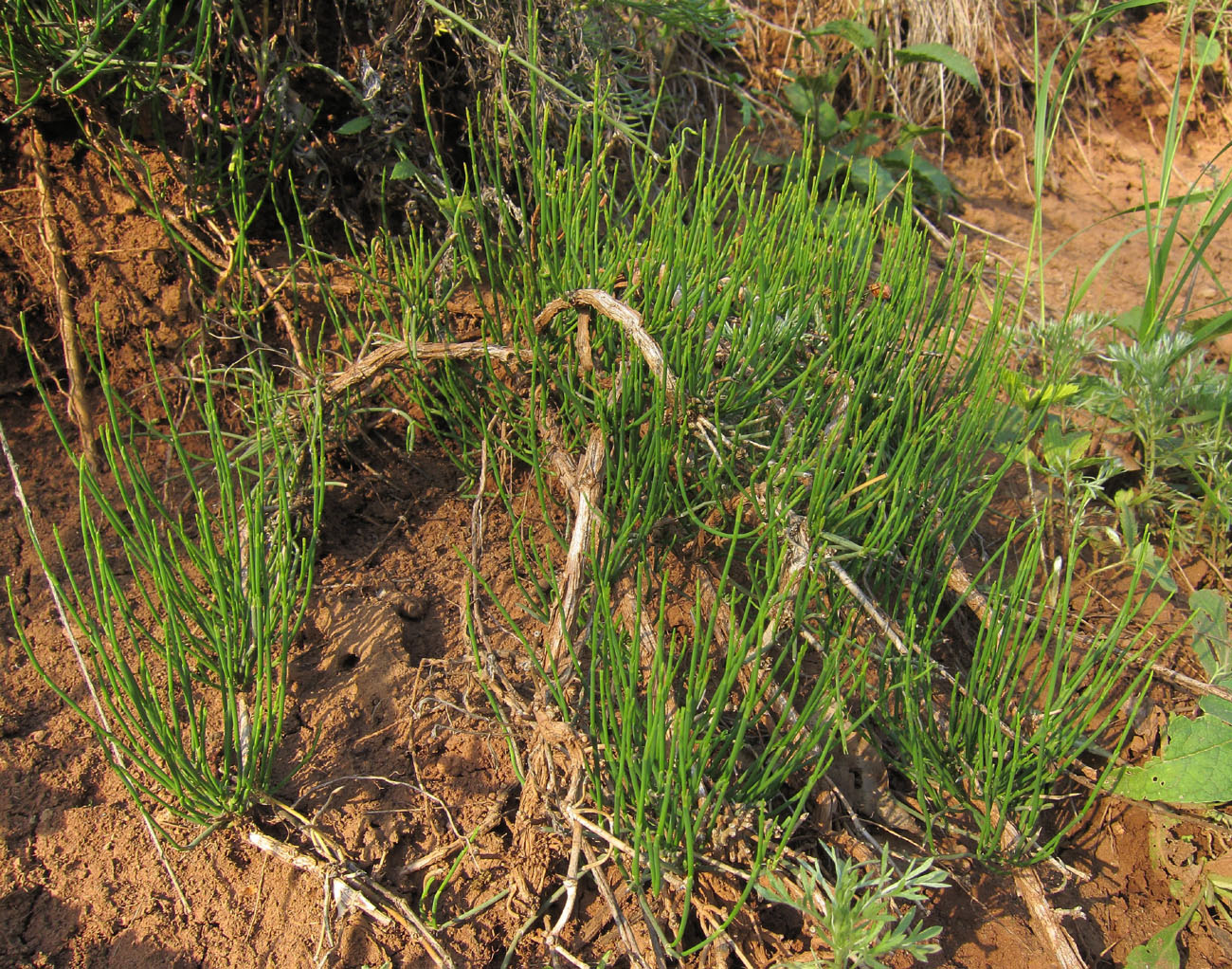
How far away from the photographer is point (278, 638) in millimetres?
1376

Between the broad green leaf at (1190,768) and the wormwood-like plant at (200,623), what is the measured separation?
52.2 inches

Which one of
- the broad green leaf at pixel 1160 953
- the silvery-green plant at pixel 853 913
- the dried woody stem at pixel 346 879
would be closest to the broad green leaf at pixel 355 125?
the dried woody stem at pixel 346 879

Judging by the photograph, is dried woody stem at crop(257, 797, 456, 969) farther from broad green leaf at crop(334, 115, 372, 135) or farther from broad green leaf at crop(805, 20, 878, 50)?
broad green leaf at crop(805, 20, 878, 50)

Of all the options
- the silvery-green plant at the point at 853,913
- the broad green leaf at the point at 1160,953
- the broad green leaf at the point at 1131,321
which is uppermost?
the broad green leaf at the point at 1131,321

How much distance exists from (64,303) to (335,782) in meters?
1.10

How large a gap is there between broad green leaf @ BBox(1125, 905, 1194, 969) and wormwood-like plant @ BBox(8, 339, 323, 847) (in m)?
1.29

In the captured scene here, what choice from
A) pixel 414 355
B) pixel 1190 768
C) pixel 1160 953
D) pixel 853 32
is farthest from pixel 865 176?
pixel 1160 953

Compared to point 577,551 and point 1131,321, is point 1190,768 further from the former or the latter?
point 1131,321

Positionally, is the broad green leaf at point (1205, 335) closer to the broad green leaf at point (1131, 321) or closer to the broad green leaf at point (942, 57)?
the broad green leaf at point (1131, 321)

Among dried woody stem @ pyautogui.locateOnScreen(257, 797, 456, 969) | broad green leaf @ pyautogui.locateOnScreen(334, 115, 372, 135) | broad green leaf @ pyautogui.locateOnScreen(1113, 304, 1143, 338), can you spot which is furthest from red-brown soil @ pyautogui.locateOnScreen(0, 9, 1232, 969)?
broad green leaf @ pyautogui.locateOnScreen(1113, 304, 1143, 338)

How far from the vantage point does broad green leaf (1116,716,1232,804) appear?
4.31ft

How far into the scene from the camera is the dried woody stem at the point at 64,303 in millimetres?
1621

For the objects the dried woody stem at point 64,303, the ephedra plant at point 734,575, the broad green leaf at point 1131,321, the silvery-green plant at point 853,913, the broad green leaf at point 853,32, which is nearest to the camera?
the silvery-green plant at point 853,913

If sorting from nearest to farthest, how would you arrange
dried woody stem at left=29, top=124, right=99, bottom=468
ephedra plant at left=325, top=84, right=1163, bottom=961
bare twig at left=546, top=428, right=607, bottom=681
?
ephedra plant at left=325, top=84, right=1163, bottom=961
bare twig at left=546, top=428, right=607, bottom=681
dried woody stem at left=29, top=124, right=99, bottom=468
